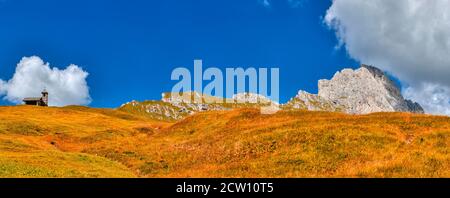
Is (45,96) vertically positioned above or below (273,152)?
above

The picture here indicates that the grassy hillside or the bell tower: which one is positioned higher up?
the bell tower

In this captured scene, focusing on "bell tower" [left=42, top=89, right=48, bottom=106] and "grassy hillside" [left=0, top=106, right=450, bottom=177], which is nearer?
"grassy hillside" [left=0, top=106, right=450, bottom=177]

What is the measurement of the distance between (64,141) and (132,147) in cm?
1755

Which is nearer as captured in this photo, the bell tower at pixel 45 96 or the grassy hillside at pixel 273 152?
the grassy hillside at pixel 273 152

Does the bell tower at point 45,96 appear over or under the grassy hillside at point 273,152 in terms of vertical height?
over

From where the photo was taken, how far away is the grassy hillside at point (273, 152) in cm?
3284

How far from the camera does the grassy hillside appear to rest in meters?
32.8

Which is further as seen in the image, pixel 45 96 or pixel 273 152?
pixel 45 96

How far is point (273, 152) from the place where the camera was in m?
40.8

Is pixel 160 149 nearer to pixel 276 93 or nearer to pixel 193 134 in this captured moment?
pixel 193 134
